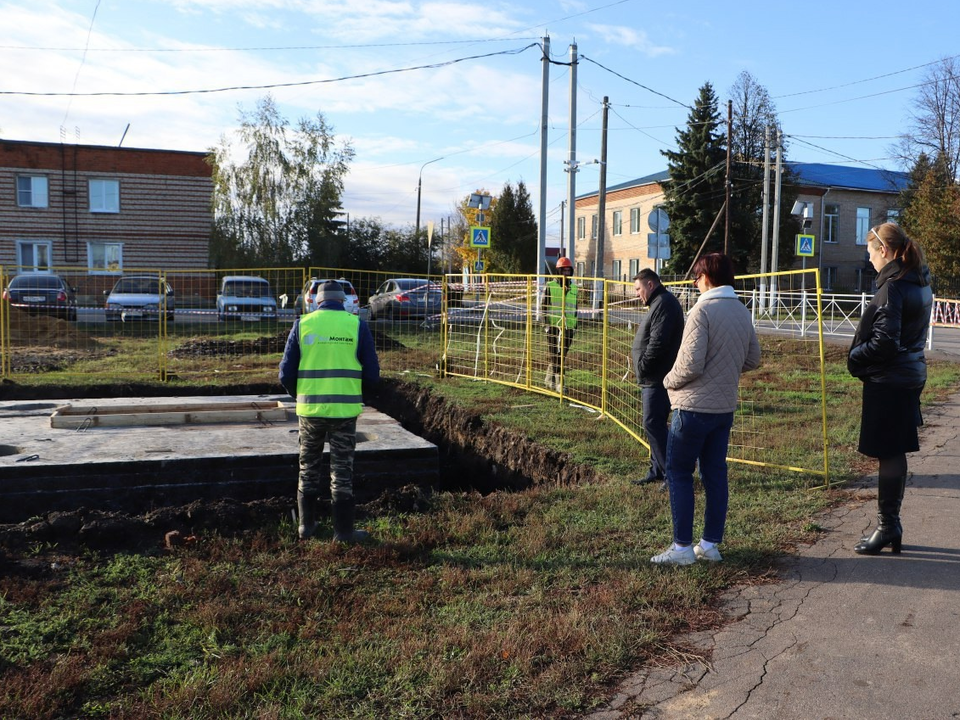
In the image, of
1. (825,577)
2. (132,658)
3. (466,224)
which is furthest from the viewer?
(466,224)

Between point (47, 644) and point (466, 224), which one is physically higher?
point (466, 224)

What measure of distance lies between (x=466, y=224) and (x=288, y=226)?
30.8 meters

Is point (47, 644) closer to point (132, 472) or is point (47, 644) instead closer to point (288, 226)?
point (132, 472)

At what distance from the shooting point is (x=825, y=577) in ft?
15.4

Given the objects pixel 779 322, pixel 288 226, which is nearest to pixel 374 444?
pixel 779 322

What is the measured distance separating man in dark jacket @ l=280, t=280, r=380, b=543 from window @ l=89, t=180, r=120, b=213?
34737 mm

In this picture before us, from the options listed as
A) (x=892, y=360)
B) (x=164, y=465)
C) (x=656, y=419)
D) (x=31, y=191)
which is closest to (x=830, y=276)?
(x=31, y=191)

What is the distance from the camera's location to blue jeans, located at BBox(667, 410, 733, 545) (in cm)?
479

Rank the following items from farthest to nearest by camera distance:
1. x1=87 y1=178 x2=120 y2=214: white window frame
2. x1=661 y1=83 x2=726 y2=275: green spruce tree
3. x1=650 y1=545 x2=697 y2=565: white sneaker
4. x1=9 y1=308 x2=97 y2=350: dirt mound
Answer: x1=661 y1=83 x2=726 y2=275: green spruce tree → x1=87 y1=178 x2=120 y2=214: white window frame → x1=9 y1=308 x2=97 y2=350: dirt mound → x1=650 y1=545 x2=697 y2=565: white sneaker

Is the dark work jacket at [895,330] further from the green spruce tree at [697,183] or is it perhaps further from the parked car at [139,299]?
the green spruce tree at [697,183]

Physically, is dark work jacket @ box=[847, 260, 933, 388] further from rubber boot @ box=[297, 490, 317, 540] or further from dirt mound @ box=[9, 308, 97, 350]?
dirt mound @ box=[9, 308, 97, 350]

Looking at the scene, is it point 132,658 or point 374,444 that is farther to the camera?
point 374,444

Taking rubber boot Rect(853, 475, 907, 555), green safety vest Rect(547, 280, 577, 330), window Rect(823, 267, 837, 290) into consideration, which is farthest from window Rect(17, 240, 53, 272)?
window Rect(823, 267, 837, 290)

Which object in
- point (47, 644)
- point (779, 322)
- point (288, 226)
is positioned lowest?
point (47, 644)
